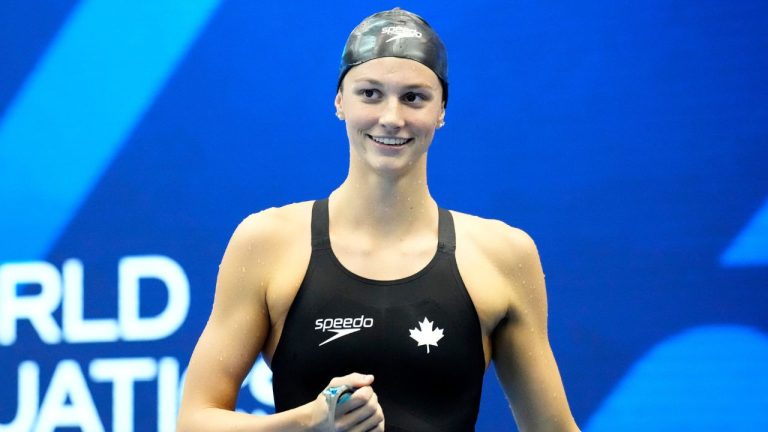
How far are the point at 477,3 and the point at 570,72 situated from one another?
15.7 inches

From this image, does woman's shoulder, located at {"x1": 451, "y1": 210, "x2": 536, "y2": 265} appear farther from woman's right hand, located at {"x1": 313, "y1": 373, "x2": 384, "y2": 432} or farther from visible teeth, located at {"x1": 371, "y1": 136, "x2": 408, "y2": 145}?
woman's right hand, located at {"x1": 313, "y1": 373, "x2": 384, "y2": 432}

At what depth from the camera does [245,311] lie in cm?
252

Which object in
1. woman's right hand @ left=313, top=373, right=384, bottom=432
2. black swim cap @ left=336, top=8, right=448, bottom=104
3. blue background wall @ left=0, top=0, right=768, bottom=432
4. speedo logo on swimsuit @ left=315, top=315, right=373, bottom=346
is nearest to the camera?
woman's right hand @ left=313, top=373, right=384, bottom=432

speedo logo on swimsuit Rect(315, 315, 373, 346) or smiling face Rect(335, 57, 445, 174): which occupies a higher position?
smiling face Rect(335, 57, 445, 174)

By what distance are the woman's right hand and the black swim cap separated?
78 cm

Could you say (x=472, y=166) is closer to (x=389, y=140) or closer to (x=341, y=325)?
(x=389, y=140)

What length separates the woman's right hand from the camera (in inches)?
83.1

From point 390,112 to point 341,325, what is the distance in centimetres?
46

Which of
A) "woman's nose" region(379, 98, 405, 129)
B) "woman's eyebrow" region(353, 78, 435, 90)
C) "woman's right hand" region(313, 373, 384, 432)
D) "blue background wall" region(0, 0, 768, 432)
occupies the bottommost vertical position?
"woman's right hand" region(313, 373, 384, 432)

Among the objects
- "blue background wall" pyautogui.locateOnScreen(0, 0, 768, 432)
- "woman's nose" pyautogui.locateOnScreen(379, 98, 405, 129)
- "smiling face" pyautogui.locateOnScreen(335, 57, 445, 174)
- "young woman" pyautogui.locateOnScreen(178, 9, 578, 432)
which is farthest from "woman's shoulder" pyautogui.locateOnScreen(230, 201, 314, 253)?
"blue background wall" pyautogui.locateOnScreen(0, 0, 768, 432)

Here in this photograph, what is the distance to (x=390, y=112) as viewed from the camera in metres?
2.50

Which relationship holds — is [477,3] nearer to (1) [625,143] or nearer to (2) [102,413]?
(1) [625,143]

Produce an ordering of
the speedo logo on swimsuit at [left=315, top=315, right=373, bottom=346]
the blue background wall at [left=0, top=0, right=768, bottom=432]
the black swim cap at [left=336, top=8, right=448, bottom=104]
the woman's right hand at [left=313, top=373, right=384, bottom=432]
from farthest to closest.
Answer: the blue background wall at [left=0, top=0, right=768, bottom=432]
the black swim cap at [left=336, top=8, right=448, bottom=104]
the speedo logo on swimsuit at [left=315, top=315, right=373, bottom=346]
the woman's right hand at [left=313, top=373, right=384, bottom=432]

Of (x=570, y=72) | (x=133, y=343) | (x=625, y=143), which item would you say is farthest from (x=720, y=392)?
(x=133, y=343)
